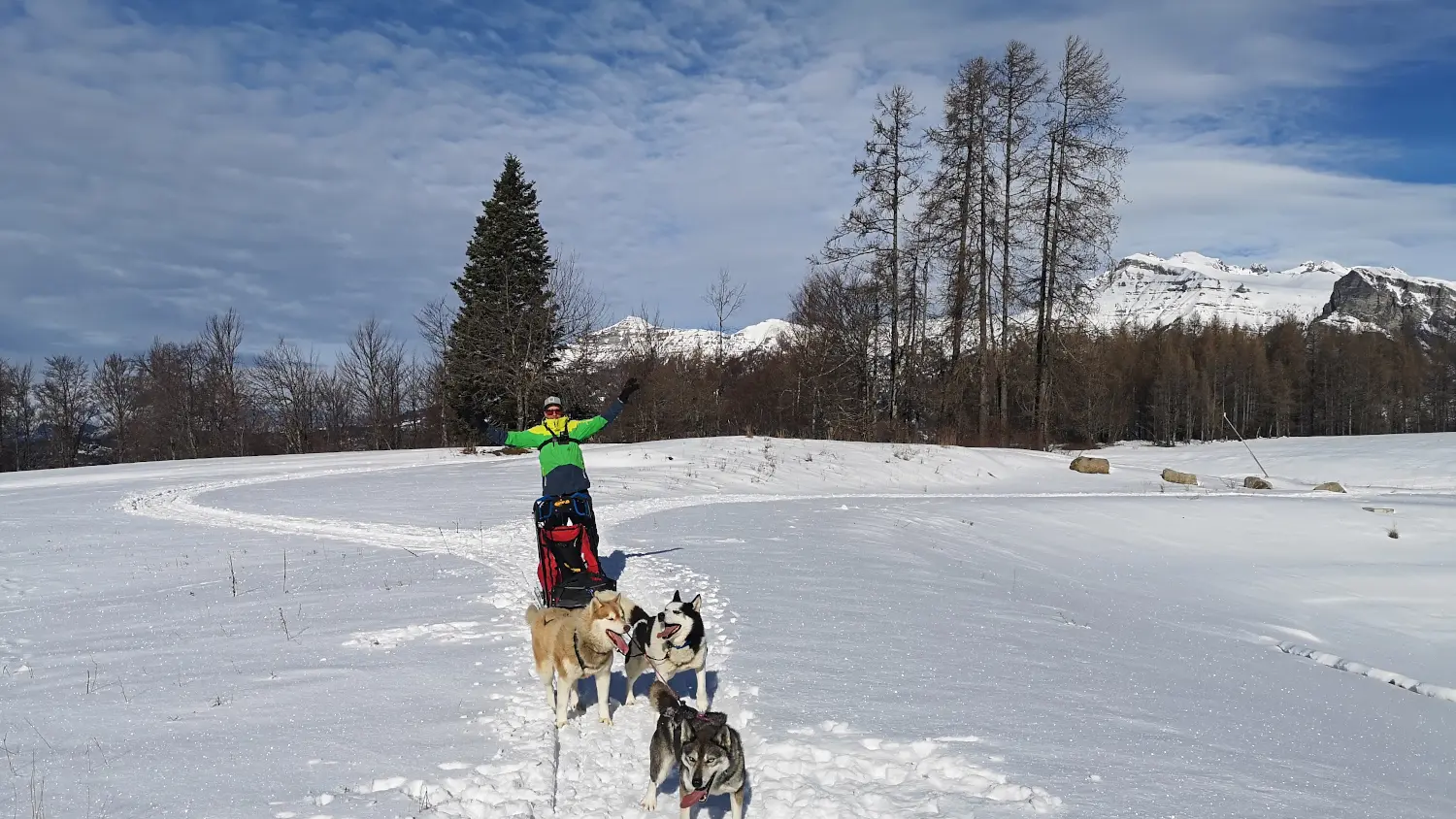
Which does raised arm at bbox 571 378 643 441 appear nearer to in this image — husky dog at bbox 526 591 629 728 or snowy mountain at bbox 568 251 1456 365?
husky dog at bbox 526 591 629 728

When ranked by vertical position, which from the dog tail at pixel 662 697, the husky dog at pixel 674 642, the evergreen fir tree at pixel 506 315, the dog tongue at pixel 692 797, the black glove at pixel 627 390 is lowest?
the dog tongue at pixel 692 797

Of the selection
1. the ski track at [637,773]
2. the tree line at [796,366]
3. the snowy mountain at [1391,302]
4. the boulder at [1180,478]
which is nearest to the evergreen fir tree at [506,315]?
the tree line at [796,366]

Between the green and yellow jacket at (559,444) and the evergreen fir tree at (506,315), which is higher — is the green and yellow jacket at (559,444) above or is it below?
below

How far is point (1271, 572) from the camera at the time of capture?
12.5 meters

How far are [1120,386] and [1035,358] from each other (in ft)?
164

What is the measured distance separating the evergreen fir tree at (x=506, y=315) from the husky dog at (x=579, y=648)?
87.0 ft

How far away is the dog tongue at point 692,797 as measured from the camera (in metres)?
3.59

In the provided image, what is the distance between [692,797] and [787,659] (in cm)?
258

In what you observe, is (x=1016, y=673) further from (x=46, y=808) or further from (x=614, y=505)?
(x=614, y=505)

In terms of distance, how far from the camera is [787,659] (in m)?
6.10

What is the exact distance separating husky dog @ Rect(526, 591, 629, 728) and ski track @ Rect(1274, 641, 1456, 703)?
739 cm

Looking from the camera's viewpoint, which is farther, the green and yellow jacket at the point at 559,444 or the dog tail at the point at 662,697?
the green and yellow jacket at the point at 559,444

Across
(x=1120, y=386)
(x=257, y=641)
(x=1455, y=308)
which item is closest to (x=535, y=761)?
(x=257, y=641)

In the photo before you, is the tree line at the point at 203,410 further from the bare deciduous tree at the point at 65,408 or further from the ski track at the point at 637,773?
the ski track at the point at 637,773
